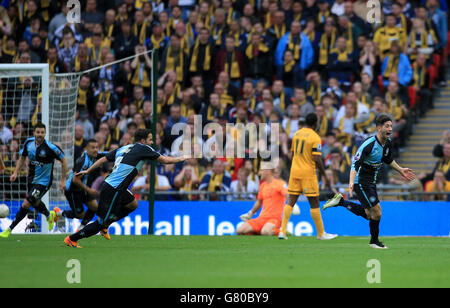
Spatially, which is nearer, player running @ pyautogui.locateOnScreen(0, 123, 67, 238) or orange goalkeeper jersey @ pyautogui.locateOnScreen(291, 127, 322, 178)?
orange goalkeeper jersey @ pyautogui.locateOnScreen(291, 127, 322, 178)

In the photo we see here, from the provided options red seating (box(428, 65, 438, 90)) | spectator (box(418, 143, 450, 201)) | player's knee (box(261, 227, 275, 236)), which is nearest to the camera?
player's knee (box(261, 227, 275, 236))

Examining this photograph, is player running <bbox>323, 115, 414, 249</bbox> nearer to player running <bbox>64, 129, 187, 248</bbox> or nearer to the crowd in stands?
player running <bbox>64, 129, 187, 248</bbox>

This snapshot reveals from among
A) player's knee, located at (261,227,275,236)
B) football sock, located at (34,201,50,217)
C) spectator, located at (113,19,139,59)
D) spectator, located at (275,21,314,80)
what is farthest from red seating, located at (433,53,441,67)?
football sock, located at (34,201,50,217)

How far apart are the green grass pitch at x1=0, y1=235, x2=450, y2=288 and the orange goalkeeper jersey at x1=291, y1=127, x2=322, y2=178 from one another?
4.00 feet

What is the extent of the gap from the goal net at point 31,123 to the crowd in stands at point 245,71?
120 mm

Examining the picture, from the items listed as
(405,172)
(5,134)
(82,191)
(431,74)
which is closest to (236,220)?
(82,191)

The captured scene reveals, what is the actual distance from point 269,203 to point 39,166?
4.66 meters

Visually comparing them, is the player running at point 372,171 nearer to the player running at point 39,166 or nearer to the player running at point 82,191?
the player running at point 82,191

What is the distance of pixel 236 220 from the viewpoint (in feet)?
64.8

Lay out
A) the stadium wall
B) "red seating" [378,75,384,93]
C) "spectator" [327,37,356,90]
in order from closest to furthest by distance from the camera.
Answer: the stadium wall, "red seating" [378,75,384,93], "spectator" [327,37,356,90]

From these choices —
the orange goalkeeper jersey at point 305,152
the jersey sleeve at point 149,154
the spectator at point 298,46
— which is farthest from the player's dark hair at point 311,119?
the spectator at point 298,46

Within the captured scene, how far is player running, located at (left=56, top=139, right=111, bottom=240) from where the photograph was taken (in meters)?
17.8

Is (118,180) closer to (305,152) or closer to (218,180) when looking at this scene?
(305,152)
